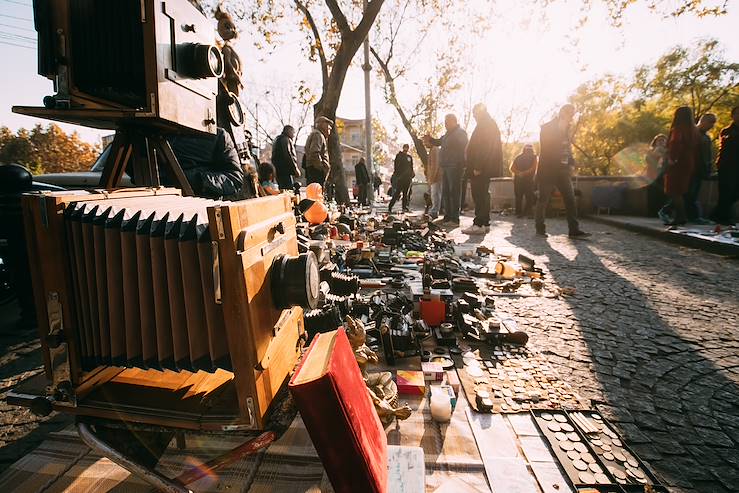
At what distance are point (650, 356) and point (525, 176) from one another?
9.05 metres

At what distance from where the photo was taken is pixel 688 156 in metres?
6.76

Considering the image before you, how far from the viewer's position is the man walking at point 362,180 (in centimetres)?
1520

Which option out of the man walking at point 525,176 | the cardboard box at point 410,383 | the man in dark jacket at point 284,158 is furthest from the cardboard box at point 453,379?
the man walking at point 525,176

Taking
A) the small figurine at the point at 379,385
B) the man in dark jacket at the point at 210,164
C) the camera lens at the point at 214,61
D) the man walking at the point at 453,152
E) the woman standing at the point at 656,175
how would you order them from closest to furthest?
the small figurine at the point at 379,385, the camera lens at the point at 214,61, the man in dark jacket at the point at 210,164, the man walking at the point at 453,152, the woman standing at the point at 656,175

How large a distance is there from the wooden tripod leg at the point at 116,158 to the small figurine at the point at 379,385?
167 centimetres

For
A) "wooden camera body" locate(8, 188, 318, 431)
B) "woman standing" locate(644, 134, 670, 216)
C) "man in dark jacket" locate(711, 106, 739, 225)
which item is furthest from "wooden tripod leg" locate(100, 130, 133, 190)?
"woman standing" locate(644, 134, 670, 216)

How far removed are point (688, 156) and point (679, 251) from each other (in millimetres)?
2189

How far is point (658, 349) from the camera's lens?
2648 mm

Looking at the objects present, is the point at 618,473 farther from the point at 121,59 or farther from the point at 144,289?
the point at 121,59

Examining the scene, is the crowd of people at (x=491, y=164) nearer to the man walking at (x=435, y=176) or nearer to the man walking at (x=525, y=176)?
the man walking at (x=525, y=176)

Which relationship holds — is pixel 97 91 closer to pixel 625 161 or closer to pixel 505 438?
pixel 505 438

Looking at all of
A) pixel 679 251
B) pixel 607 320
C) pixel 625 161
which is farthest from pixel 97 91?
pixel 625 161

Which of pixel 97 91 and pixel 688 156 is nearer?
pixel 97 91

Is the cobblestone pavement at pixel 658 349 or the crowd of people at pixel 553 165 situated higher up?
the crowd of people at pixel 553 165
